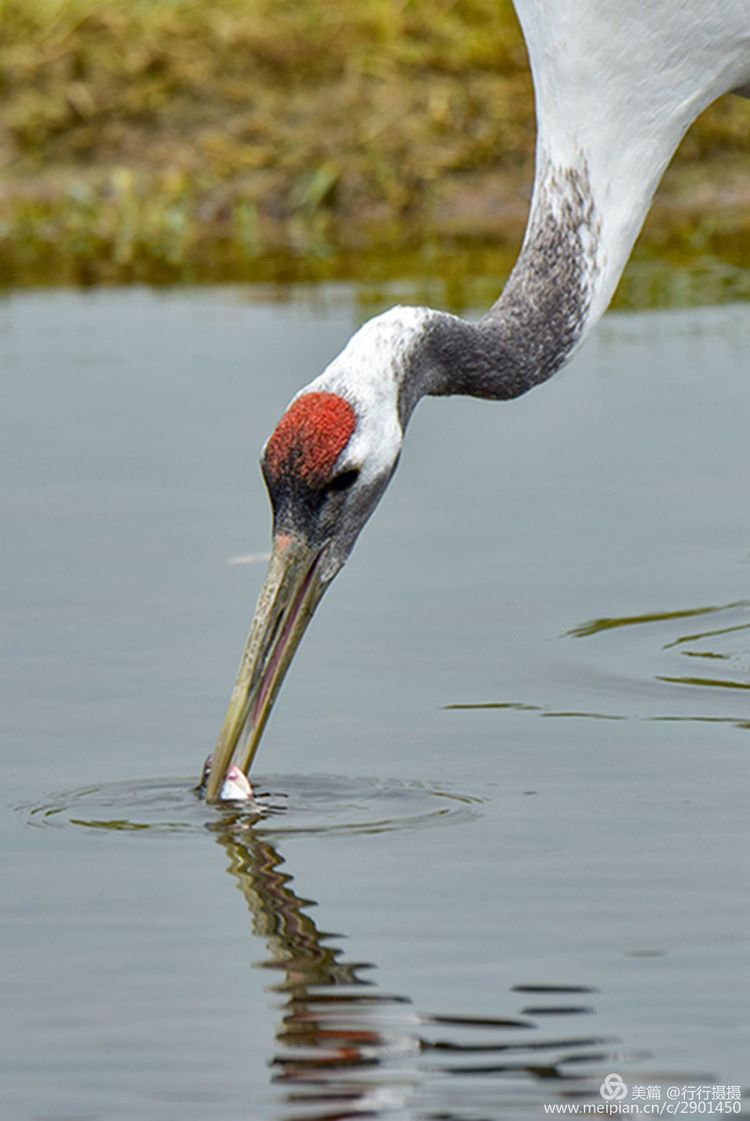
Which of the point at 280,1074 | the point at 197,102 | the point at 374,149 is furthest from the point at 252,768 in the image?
the point at 197,102

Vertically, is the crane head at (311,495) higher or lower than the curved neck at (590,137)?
lower

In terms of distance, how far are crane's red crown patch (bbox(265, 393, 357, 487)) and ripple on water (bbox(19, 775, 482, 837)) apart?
67 centimetres

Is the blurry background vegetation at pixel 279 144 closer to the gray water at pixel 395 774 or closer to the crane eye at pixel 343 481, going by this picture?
the gray water at pixel 395 774

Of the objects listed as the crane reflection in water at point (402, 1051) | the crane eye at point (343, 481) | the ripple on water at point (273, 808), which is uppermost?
the crane eye at point (343, 481)

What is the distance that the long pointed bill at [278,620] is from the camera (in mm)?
5883

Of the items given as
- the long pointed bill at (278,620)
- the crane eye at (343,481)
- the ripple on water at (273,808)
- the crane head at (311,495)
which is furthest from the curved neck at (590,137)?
the ripple on water at (273,808)

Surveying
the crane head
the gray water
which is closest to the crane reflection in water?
the gray water

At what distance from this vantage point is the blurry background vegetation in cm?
1433

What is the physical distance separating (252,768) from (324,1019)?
4.77 ft

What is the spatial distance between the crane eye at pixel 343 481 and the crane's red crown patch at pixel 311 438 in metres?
0.06

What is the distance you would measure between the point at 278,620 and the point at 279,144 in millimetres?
10003

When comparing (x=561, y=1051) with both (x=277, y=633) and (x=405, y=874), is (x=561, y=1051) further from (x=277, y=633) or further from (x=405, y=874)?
(x=277, y=633)

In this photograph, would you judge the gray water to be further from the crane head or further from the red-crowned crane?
the red-crowned crane

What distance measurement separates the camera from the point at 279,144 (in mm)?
15680
